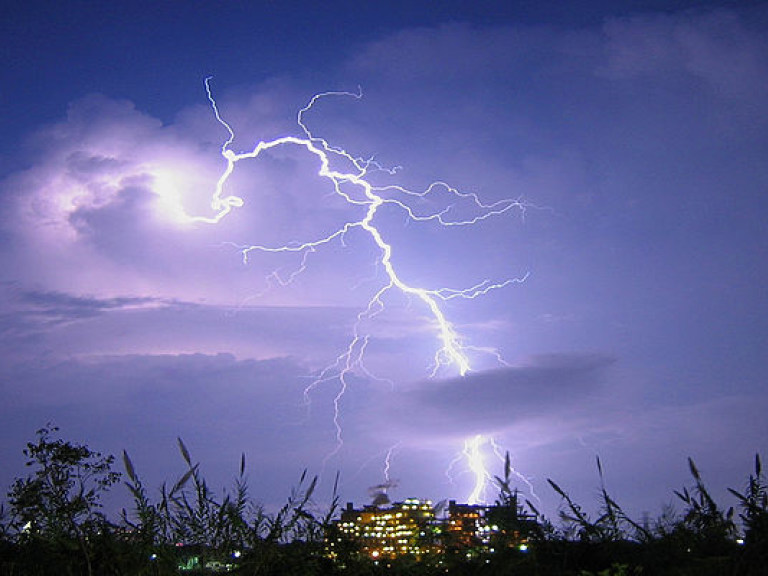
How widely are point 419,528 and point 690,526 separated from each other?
1.69m

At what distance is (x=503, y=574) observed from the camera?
14.3ft

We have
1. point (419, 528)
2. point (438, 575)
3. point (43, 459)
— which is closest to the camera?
point (438, 575)

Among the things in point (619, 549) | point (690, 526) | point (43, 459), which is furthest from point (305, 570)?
point (43, 459)

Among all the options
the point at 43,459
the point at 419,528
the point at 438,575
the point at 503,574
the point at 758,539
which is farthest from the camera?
the point at 43,459

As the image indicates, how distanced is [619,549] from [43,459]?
1791 cm

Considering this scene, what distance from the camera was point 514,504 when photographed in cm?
483

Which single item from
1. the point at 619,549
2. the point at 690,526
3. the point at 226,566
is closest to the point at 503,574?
the point at 619,549

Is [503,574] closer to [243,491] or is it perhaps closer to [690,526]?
[690,526]

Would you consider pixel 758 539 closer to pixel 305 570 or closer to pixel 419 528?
pixel 419 528

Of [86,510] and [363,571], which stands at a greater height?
[86,510]

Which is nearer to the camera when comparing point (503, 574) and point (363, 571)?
point (503, 574)

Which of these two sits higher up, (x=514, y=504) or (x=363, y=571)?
(x=514, y=504)


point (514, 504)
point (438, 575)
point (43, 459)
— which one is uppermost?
point (43, 459)

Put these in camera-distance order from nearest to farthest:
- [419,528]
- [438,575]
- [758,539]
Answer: [758,539] < [438,575] < [419,528]
